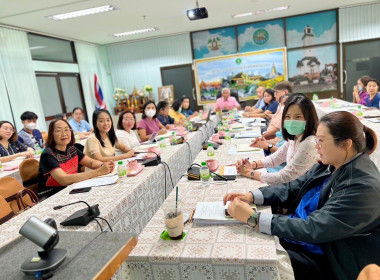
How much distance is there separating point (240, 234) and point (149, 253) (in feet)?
1.29

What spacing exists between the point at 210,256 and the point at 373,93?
5368 mm

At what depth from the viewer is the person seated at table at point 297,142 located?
1773 mm

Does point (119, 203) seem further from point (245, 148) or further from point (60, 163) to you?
point (245, 148)

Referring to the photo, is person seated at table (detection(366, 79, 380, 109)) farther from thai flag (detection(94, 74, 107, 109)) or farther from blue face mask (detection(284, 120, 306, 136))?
thai flag (detection(94, 74, 107, 109))

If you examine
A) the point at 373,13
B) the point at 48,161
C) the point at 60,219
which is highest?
the point at 373,13

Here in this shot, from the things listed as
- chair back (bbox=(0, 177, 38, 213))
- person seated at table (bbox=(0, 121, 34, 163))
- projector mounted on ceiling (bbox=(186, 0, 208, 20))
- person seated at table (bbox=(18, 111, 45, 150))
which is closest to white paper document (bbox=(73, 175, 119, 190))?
chair back (bbox=(0, 177, 38, 213))

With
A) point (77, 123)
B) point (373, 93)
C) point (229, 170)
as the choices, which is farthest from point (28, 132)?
point (373, 93)

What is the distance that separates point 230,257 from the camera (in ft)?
3.40

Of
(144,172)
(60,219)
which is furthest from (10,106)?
(60,219)

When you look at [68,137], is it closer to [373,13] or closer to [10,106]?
[10,106]

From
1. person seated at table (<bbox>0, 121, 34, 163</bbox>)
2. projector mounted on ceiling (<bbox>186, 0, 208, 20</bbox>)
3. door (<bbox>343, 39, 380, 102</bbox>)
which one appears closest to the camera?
person seated at table (<bbox>0, 121, 34, 163</bbox>)

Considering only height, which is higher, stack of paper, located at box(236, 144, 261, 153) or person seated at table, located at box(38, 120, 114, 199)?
person seated at table, located at box(38, 120, 114, 199)

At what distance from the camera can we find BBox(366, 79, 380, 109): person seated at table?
197 inches

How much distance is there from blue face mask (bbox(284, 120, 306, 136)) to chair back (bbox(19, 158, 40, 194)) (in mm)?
2205
